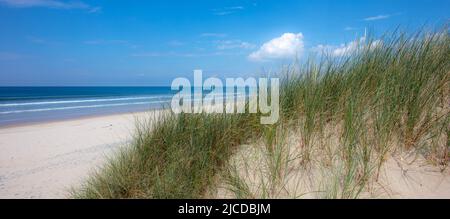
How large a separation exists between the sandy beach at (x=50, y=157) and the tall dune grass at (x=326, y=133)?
94 cm

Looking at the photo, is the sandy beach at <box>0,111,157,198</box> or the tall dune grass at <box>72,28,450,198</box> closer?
the tall dune grass at <box>72,28,450,198</box>

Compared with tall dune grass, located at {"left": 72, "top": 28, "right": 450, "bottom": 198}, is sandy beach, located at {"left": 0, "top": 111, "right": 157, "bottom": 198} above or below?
below

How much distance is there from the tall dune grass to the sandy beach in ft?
3.08

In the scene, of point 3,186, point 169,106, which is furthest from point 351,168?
point 3,186

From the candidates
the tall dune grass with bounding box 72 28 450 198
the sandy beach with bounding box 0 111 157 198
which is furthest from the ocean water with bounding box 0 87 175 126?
the sandy beach with bounding box 0 111 157 198

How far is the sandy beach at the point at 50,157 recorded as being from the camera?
4137mm

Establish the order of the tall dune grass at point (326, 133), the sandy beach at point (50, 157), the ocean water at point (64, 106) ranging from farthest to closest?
the ocean water at point (64, 106) < the sandy beach at point (50, 157) < the tall dune grass at point (326, 133)

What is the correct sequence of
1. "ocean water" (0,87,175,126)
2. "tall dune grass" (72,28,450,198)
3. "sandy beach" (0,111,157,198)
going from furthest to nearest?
"ocean water" (0,87,175,126) → "sandy beach" (0,111,157,198) → "tall dune grass" (72,28,450,198)

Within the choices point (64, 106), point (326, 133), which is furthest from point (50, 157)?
point (64, 106)

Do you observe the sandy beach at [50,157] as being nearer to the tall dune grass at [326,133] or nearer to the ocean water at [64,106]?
the tall dune grass at [326,133]

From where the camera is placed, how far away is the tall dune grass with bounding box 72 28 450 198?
2.84 m

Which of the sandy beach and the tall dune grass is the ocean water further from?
the sandy beach

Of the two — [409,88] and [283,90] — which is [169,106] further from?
[409,88]

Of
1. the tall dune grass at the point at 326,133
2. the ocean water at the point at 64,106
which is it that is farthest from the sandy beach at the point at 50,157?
the ocean water at the point at 64,106
